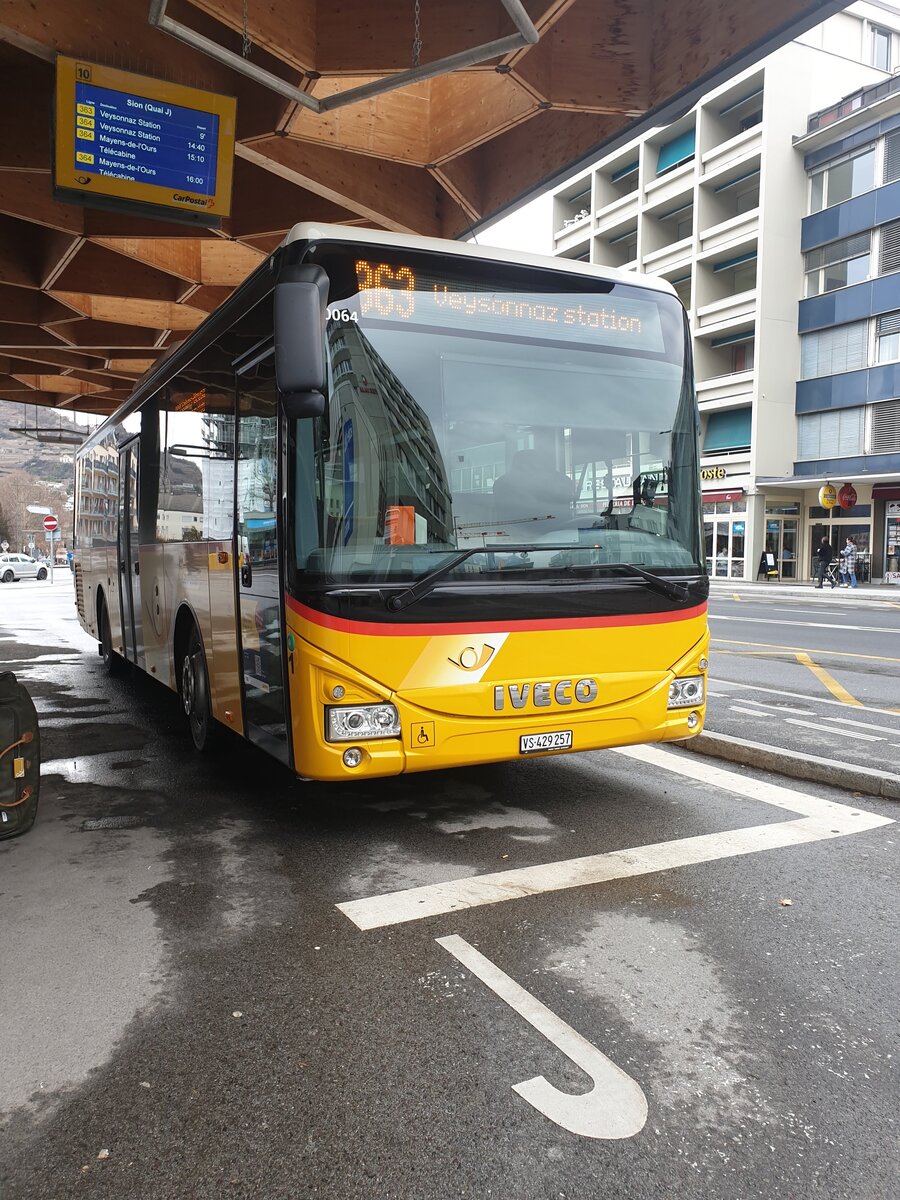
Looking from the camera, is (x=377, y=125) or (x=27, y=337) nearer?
(x=377, y=125)

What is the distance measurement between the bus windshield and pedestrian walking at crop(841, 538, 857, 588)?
1271 inches

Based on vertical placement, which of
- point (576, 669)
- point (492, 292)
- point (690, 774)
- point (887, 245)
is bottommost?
point (690, 774)

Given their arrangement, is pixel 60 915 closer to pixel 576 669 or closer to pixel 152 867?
pixel 152 867

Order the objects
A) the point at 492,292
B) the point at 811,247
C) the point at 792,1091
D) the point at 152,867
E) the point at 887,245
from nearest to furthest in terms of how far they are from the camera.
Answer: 1. the point at 792,1091
2. the point at 152,867
3. the point at 492,292
4. the point at 887,245
5. the point at 811,247

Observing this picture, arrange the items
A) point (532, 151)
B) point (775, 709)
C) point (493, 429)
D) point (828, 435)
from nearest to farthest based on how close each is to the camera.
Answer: point (493, 429), point (532, 151), point (775, 709), point (828, 435)

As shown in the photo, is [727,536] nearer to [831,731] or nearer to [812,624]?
[812,624]

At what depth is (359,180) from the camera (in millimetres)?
9023

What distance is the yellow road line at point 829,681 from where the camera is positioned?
982 cm

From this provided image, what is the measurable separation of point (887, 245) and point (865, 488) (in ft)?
32.0

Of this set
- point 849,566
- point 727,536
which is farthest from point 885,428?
point 727,536

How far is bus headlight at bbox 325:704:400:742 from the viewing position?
4656mm

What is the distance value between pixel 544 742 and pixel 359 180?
650 centimetres

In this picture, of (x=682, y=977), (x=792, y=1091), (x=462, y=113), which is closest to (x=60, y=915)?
(x=682, y=977)

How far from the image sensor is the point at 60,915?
416 centimetres
